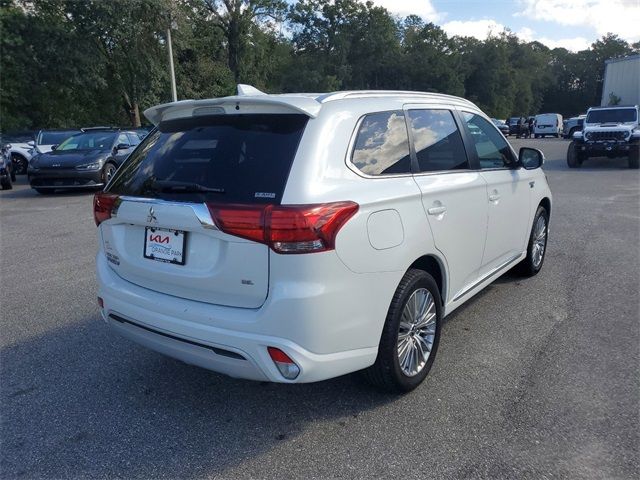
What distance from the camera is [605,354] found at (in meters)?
3.83

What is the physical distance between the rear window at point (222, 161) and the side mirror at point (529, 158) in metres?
2.76

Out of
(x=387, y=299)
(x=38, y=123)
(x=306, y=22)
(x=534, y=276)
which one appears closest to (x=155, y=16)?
(x=38, y=123)

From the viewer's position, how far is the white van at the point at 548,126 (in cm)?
4406

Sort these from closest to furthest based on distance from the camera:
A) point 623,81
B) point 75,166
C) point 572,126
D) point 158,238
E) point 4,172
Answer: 1. point 158,238
2. point 75,166
3. point 4,172
4. point 623,81
5. point 572,126

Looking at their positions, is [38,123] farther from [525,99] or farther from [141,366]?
[525,99]

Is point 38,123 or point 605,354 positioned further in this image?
point 38,123

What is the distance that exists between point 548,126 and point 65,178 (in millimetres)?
41400

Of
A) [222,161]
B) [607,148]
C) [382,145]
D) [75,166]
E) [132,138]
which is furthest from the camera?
[607,148]

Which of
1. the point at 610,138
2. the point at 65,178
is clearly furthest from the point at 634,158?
the point at 65,178

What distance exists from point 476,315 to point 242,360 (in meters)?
2.60

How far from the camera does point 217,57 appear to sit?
126 ft

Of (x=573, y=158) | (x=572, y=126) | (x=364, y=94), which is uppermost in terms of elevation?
(x=572, y=126)

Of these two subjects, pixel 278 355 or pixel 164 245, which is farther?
pixel 164 245

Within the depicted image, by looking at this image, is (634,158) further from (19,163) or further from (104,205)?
(19,163)
